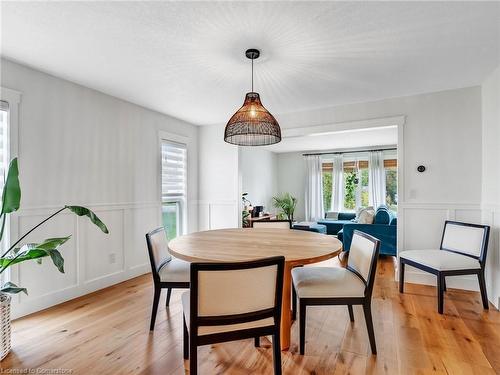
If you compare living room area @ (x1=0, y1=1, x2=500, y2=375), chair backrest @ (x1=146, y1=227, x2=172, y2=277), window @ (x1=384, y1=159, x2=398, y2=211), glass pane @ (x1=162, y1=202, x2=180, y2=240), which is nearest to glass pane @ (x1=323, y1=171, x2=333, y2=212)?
window @ (x1=384, y1=159, x2=398, y2=211)

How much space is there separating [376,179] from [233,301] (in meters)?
6.70

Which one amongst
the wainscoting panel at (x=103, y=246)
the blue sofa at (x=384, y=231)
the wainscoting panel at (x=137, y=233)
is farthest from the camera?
the blue sofa at (x=384, y=231)

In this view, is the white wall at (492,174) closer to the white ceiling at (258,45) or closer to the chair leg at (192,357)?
the white ceiling at (258,45)

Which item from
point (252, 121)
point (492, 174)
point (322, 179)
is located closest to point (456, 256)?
point (492, 174)

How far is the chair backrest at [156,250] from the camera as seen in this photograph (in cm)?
222

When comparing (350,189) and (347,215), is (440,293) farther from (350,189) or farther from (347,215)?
(350,189)

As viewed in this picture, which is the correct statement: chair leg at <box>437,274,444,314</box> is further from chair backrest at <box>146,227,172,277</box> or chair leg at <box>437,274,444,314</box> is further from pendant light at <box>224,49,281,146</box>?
chair backrest at <box>146,227,172,277</box>

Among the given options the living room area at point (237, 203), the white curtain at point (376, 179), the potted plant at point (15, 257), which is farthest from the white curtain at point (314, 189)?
the potted plant at point (15, 257)

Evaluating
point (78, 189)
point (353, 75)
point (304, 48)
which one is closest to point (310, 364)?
point (304, 48)

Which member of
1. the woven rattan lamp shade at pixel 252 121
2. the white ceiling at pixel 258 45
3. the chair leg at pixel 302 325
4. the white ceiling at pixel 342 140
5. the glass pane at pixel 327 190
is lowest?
the chair leg at pixel 302 325

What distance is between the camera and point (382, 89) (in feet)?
10.5

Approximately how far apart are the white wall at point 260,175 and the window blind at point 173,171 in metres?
2.18

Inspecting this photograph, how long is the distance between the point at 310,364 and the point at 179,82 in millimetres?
2769

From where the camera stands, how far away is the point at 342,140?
21.1 feet
